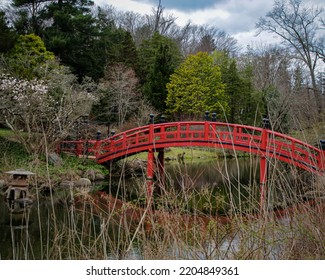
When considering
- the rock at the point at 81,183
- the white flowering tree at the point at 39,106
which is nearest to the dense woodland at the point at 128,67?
the white flowering tree at the point at 39,106

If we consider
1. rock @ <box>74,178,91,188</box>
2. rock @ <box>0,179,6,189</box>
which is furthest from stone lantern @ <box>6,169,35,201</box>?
rock @ <box>74,178,91,188</box>

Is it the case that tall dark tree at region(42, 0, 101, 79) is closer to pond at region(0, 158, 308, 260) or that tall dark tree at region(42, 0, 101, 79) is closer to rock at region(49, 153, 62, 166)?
rock at region(49, 153, 62, 166)

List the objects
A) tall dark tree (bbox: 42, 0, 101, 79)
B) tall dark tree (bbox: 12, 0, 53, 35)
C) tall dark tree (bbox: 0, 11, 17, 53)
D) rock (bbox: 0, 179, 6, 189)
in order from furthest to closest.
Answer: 1. tall dark tree (bbox: 12, 0, 53, 35)
2. tall dark tree (bbox: 42, 0, 101, 79)
3. tall dark tree (bbox: 0, 11, 17, 53)
4. rock (bbox: 0, 179, 6, 189)

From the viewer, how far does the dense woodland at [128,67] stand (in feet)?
34.9

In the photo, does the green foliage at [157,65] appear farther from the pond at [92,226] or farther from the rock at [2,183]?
the pond at [92,226]

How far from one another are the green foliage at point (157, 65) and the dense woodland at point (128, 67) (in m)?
0.04

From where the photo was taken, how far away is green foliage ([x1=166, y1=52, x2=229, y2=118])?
16922 millimetres

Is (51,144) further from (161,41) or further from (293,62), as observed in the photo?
(161,41)

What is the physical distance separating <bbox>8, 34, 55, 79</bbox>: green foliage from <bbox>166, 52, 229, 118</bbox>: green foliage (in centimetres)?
538

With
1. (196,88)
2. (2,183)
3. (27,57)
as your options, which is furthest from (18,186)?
(196,88)

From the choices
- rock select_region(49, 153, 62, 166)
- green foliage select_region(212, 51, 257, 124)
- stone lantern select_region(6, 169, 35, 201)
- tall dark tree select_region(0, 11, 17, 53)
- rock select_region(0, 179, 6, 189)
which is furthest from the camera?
green foliage select_region(212, 51, 257, 124)

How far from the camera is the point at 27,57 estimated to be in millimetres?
12781

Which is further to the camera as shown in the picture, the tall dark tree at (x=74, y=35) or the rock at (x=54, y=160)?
the tall dark tree at (x=74, y=35)

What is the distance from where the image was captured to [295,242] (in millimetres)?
2115
